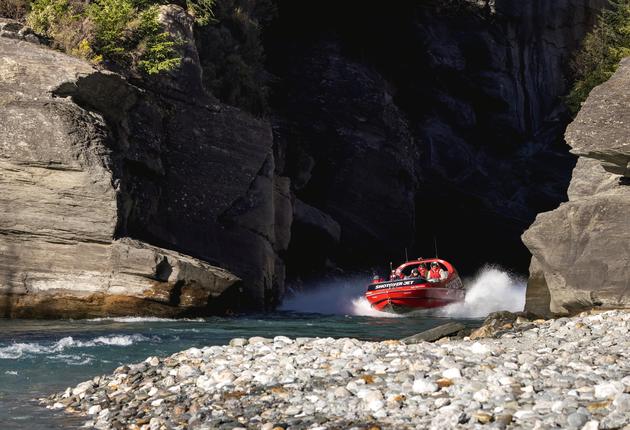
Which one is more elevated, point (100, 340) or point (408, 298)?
point (100, 340)

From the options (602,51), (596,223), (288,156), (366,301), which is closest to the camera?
(596,223)

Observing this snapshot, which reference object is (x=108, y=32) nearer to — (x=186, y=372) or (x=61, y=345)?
(x=61, y=345)

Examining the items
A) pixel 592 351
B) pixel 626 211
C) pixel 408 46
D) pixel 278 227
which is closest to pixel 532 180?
pixel 408 46

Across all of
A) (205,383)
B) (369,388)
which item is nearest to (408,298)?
(205,383)

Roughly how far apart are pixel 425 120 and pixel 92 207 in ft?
102

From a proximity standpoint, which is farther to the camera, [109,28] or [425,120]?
[425,120]

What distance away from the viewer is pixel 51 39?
29.9m

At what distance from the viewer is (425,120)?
5338cm

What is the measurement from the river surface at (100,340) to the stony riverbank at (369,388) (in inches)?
31.0

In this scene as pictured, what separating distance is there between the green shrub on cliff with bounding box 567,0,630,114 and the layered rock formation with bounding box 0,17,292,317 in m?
25.9

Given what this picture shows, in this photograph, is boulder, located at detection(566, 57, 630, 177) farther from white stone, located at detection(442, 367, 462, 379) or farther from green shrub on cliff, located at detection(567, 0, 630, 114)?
green shrub on cliff, located at detection(567, 0, 630, 114)

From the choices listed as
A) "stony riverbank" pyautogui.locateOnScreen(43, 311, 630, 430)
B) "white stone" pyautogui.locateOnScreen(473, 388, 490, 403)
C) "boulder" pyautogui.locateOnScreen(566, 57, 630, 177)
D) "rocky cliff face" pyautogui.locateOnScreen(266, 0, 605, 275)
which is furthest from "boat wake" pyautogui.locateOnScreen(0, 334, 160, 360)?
"rocky cliff face" pyautogui.locateOnScreen(266, 0, 605, 275)

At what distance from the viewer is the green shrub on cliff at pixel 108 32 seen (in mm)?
30078

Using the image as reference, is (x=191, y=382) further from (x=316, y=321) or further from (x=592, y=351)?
(x=316, y=321)
